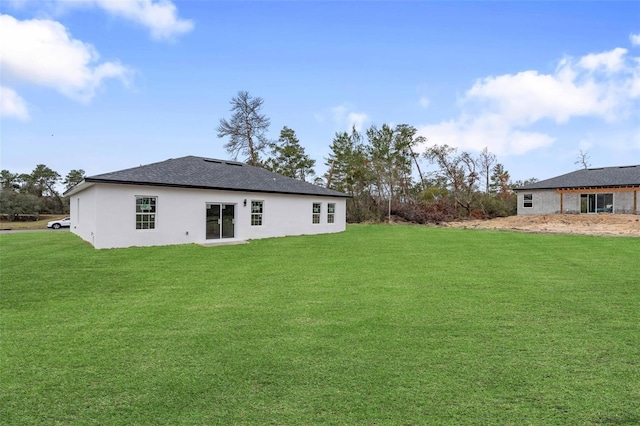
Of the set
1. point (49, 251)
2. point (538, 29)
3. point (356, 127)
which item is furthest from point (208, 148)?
point (538, 29)

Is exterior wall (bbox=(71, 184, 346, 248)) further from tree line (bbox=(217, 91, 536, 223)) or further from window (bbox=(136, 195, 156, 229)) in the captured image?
tree line (bbox=(217, 91, 536, 223))

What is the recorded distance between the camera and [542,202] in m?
28.4

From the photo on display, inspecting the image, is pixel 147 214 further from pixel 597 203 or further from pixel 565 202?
pixel 597 203

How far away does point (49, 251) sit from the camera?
455 inches

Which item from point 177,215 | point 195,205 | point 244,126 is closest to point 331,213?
point 195,205

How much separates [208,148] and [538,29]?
91.5 feet

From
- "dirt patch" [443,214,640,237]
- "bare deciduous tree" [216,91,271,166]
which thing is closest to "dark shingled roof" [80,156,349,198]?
"dirt patch" [443,214,640,237]

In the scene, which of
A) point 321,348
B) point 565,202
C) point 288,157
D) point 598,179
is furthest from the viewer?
point 288,157

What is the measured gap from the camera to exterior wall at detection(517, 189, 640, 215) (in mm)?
25250

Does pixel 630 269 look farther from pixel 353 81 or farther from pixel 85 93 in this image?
pixel 85 93

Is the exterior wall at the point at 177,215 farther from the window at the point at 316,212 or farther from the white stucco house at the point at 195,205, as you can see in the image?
the window at the point at 316,212

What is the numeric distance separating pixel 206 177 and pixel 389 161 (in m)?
19.9

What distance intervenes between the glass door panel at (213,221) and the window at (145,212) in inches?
86.2

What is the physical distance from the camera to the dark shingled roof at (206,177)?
13.0m
